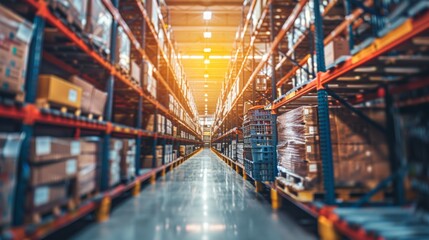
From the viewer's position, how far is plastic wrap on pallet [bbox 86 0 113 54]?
111 inches

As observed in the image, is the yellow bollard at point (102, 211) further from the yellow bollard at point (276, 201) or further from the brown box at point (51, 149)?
the yellow bollard at point (276, 201)

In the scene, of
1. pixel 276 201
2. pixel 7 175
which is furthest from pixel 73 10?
pixel 276 201

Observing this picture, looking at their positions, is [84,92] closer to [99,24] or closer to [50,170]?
[99,24]

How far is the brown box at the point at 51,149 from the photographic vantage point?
1.86m

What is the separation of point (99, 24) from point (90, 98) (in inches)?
41.6

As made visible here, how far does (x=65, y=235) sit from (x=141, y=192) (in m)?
2.13

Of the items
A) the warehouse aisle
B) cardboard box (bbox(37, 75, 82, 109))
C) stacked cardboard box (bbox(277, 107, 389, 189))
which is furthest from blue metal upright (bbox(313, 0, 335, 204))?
cardboard box (bbox(37, 75, 82, 109))

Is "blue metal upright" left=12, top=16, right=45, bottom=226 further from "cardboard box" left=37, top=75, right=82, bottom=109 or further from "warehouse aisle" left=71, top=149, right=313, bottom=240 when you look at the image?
"warehouse aisle" left=71, top=149, right=313, bottom=240

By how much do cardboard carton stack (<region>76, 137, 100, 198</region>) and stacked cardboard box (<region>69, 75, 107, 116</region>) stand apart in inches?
16.2

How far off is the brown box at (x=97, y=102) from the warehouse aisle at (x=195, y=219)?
1450 mm

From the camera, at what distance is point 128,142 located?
3971 millimetres

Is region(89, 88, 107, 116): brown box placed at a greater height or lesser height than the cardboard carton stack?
greater

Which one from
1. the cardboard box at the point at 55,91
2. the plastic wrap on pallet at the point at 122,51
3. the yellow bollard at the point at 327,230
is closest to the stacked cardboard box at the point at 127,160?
the plastic wrap on pallet at the point at 122,51

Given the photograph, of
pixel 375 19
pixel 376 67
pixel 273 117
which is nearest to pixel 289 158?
pixel 273 117
